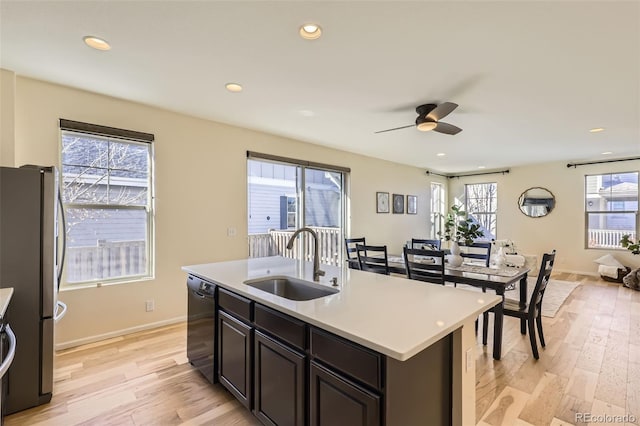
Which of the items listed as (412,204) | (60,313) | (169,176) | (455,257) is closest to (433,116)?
(455,257)

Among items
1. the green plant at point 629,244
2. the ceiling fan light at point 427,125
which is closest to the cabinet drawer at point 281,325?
the ceiling fan light at point 427,125

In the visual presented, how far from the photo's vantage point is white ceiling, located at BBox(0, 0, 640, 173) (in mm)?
1807

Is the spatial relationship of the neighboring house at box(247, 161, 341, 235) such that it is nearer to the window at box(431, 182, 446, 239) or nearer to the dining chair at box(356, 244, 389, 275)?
the dining chair at box(356, 244, 389, 275)

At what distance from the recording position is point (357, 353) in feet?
3.92

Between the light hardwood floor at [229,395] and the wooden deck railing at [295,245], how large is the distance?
1584 mm

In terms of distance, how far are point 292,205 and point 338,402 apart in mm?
3889

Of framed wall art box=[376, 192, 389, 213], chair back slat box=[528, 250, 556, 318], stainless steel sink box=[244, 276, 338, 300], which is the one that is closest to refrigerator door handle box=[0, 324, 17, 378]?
stainless steel sink box=[244, 276, 338, 300]

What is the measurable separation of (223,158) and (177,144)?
0.60 metres

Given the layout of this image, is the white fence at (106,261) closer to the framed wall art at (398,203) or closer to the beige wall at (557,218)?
the framed wall art at (398,203)

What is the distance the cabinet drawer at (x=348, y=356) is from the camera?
3.74ft

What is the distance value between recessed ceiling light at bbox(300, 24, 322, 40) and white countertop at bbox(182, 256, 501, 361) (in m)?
1.67

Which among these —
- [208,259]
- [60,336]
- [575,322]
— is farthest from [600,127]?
[60,336]

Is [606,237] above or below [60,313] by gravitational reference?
above

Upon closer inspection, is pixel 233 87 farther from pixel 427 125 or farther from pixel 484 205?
pixel 484 205
